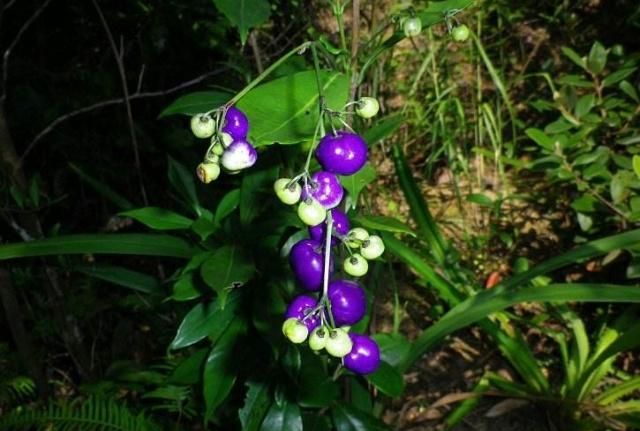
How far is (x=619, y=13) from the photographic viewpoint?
7.66 feet

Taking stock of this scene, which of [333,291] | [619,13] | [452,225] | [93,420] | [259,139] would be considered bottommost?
[93,420]

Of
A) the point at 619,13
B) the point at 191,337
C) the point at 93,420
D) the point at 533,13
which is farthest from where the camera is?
the point at 533,13

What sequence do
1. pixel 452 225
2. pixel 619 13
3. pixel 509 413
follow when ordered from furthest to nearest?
pixel 619 13 → pixel 452 225 → pixel 509 413

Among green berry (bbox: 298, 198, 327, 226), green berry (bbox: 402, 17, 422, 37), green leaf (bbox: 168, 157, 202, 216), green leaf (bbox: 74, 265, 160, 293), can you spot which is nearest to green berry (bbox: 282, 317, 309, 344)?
green berry (bbox: 298, 198, 327, 226)

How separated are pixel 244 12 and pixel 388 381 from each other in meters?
0.69

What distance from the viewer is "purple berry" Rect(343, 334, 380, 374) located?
0.74m

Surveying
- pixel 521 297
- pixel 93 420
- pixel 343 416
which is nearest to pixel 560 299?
pixel 521 297

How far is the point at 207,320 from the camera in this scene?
1.09 m

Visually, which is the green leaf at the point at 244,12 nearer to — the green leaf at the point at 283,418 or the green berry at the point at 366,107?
the green berry at the point at 366,107

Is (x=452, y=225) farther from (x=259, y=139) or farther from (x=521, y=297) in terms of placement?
(x=259, y=139)

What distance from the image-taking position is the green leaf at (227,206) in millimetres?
1118

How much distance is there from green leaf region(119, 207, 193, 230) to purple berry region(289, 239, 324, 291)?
20.0 inches

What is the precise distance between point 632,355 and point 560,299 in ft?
2.19

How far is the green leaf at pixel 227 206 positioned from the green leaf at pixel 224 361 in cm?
18
